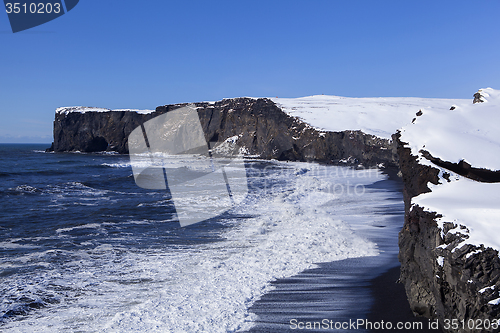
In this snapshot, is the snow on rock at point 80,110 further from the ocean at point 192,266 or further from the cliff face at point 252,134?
the ocean at point 192,266

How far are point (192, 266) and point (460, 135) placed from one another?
4.90m

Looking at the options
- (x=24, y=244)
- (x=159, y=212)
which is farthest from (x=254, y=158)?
(x=24, y=244)

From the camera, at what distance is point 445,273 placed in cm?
333

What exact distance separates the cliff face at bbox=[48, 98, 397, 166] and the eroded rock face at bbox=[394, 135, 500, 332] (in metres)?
24.5

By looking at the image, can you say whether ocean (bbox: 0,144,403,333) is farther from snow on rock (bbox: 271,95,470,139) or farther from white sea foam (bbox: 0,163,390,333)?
snow on rock (bbox: 271,95,470,139)

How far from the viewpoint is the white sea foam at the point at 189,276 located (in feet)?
14.0

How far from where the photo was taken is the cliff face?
105 feet

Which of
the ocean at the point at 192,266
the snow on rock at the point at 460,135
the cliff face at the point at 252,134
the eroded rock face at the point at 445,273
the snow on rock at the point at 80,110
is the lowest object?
the ocean at the point at 192,266

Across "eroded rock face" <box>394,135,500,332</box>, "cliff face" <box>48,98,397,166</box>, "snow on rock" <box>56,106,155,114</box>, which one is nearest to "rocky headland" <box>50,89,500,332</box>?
"eroded rock face" <box>394,135,500,332</box>

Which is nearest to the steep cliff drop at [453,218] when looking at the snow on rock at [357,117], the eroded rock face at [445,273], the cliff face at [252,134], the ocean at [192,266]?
the eroded rock face at [445,273]

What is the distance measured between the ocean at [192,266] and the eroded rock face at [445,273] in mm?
792
